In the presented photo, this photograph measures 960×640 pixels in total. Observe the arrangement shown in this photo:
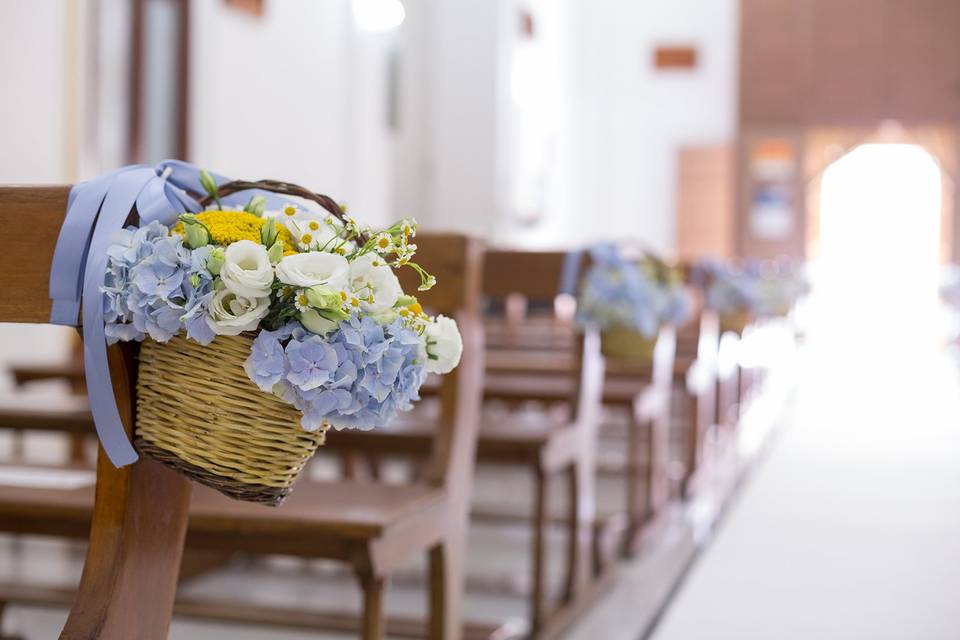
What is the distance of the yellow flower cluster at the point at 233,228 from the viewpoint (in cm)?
128

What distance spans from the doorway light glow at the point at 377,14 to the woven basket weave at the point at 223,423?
25.8ft

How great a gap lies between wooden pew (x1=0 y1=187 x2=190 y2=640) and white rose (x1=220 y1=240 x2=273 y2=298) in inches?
7.7

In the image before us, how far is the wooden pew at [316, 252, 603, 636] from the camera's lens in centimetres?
301

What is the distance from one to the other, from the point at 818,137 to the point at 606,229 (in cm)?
321

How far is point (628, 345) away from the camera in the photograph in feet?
12.4

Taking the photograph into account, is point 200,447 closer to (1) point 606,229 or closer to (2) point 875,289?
(1) point 606,229

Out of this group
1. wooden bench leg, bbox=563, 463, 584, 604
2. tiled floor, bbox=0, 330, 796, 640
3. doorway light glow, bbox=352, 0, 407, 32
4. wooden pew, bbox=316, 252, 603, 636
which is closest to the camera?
wooden pew, bbox=316, 252, 603, 636

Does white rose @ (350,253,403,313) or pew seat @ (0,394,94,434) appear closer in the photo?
white rose @ (350,253,403,313)

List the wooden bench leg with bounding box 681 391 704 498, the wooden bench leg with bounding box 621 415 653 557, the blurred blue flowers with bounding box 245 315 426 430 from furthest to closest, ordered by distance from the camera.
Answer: the wooden bench leg with bounding box 681 391 704 498 → the wooden bench leg with bounding box 621 415 653 557 → the blurred blue flowers with bounding box 245 315 426 430

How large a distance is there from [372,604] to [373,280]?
889 mm

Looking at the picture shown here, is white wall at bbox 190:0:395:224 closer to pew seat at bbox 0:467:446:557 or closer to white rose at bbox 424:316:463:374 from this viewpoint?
pew seat at bbox 0:467:446:557

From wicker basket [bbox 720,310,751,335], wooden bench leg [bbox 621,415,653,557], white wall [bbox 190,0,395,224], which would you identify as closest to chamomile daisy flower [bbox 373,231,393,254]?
wooden bench leg [bbox 621,415,653,557]

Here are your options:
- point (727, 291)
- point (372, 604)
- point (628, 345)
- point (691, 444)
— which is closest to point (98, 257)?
point (372, 604)

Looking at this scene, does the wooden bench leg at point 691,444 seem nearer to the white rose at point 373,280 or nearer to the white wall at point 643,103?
the white rose at point 373,280
